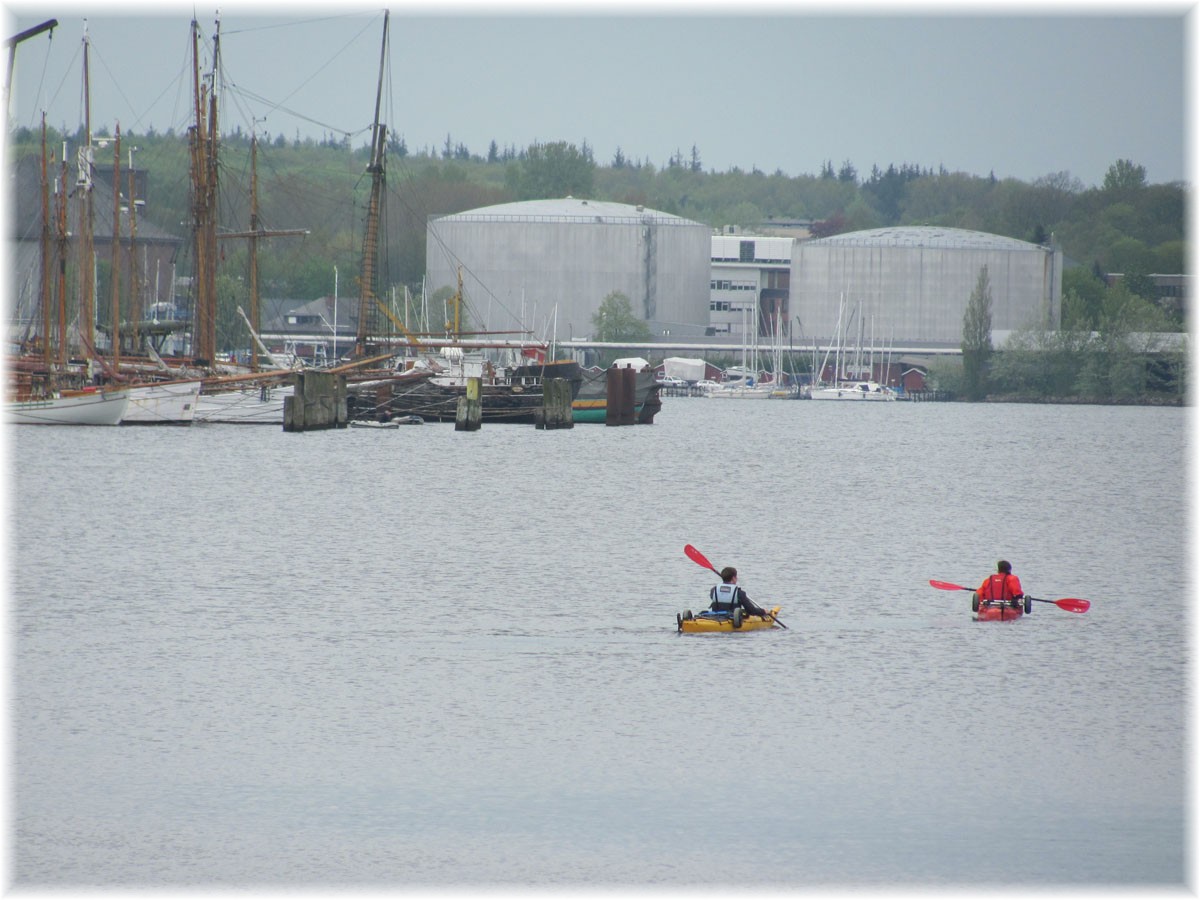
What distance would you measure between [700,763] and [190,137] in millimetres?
84188

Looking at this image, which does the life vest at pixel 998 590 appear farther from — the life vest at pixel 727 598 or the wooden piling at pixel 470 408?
the wooden piling at pixel 470 408

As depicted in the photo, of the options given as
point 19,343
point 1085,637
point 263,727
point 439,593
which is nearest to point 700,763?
point 263,727

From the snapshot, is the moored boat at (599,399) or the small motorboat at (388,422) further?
the moored boat at (599,399)

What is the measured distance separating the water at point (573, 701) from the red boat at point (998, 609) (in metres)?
0.52

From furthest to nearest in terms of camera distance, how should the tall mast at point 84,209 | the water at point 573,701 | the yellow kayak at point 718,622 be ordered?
the tall mast at point 84,209
the yellow kayak at point 718,622
the water at point 573,701

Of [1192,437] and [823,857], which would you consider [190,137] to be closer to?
[1192,437]

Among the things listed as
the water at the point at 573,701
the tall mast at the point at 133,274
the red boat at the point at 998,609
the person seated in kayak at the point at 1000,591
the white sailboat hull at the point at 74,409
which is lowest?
the water at the point at 573,701

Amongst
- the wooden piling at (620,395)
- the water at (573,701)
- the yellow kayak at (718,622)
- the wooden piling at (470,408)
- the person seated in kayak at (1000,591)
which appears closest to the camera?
the water at (573,701)

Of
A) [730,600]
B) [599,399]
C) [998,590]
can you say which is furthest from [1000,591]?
[599,399]

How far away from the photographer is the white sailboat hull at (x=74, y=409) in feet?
349

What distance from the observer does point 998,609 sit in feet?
135

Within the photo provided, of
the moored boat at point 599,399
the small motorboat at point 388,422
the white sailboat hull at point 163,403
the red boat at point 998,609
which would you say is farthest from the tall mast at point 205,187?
the red boat at point 998,609

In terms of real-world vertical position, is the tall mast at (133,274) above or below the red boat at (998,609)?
above

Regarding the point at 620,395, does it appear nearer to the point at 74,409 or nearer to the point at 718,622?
the point at 74,409
